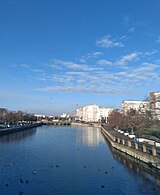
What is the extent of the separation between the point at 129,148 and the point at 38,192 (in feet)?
61.5

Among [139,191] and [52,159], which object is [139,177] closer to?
[139,191]

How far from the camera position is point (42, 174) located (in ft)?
80.0

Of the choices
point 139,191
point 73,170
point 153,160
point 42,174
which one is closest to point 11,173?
point 42,174

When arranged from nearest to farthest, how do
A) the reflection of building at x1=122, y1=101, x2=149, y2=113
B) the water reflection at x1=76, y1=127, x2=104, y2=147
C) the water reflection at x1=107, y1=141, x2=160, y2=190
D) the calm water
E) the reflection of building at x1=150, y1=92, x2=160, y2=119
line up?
the calm water
the water reflection at x1=107, y1=141, x2=160, y2=190
the reflection of building at x1=150, y1=92, x2=160, y2=119
the reflection of building at x1=122, y1=101, x2=149, y2=113
the water reflection at x1=76, y1=127, x2=104, y2=147

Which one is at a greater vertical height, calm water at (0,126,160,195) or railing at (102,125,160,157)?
railing at (102,125,160,157)

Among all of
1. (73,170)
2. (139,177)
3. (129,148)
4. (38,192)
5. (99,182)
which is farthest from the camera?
(129,148)

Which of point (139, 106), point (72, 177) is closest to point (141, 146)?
point (72, 177)

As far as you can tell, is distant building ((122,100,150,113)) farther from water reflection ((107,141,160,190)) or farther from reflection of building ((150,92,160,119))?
water reflection ((107,141,160,190))

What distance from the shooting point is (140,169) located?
2722cm

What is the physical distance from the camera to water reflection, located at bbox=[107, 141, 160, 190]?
2281 cm

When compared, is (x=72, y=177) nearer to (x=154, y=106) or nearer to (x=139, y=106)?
(x=154, y=106)

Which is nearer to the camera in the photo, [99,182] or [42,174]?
[99,182]

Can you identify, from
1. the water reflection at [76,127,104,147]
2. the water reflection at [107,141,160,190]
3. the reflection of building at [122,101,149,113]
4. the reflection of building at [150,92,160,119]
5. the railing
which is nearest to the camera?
the water reflection at [107,141,160,190]

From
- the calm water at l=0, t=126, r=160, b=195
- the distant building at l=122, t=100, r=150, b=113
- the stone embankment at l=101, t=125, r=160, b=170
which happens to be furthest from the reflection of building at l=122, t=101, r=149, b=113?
the calm water at l=0, t=126, r=160, b=195
